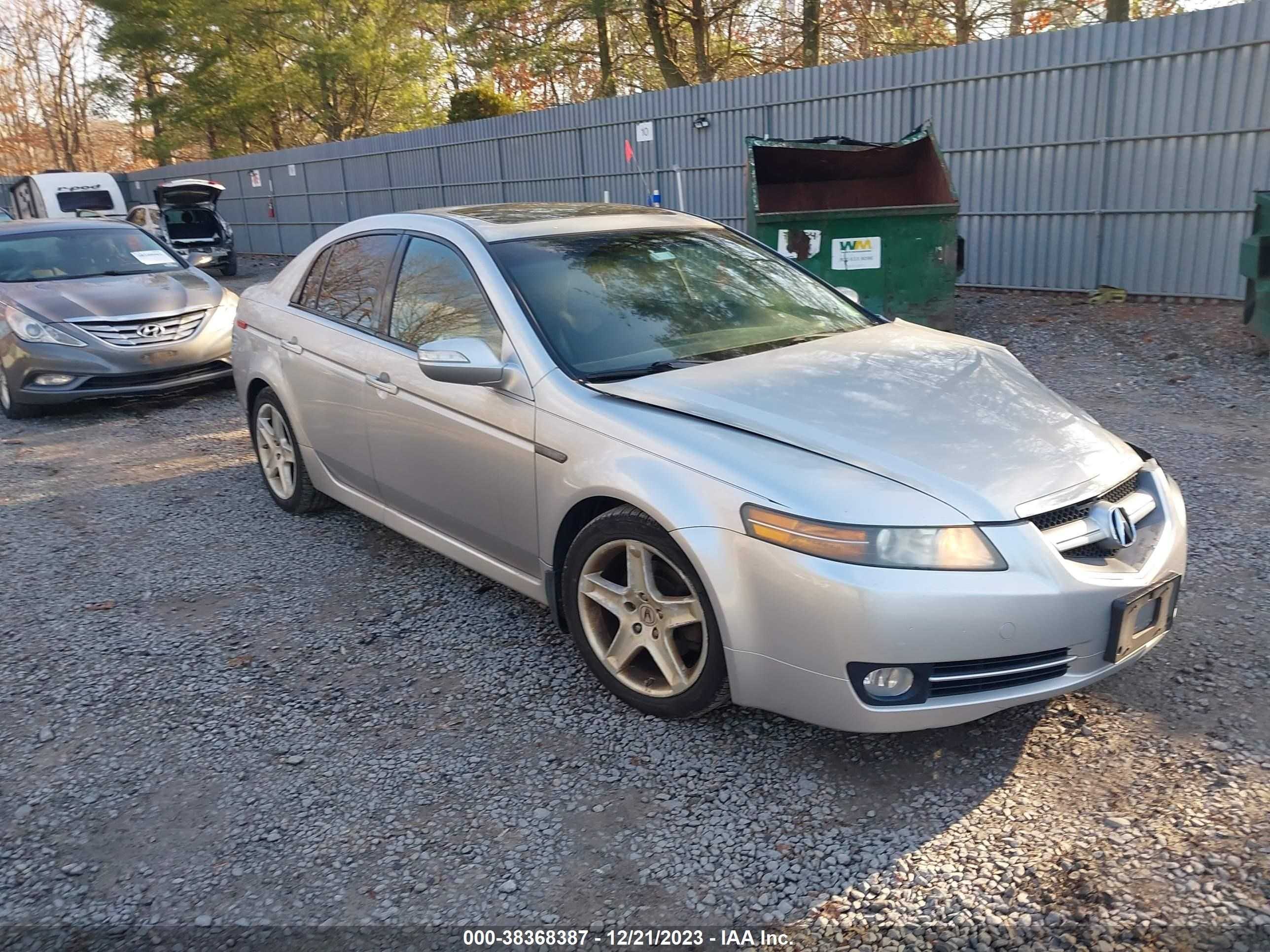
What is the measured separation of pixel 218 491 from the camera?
6.30 metres

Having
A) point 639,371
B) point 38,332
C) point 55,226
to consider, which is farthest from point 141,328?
point 639,371

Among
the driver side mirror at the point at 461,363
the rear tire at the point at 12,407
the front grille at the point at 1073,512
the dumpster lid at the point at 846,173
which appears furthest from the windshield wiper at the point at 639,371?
the rear tire at the point at 12,407

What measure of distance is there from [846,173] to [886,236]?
133cm

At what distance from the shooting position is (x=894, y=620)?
267 centimetres

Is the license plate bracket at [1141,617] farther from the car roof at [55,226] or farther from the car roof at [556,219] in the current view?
the car roof at [55,226]

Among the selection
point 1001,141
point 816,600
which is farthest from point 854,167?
point 816,600

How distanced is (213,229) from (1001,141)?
1577cm

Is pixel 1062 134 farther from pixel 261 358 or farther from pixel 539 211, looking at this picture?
pixel 261 358

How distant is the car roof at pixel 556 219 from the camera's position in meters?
4.18

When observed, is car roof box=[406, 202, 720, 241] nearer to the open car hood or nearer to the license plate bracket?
the license plate bracket

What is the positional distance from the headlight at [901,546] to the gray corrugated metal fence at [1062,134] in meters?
8.78

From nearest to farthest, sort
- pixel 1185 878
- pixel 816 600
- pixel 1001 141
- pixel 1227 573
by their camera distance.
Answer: pixel 1185 878, pixel 816 600, pixel 1227 573, pixel 1001 141

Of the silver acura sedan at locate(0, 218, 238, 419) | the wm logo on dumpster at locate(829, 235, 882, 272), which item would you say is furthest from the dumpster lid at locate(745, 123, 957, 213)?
the silver acura sedan at locate(0, 218, 238, 419)

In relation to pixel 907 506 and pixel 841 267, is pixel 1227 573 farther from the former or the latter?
pixel 841 267
